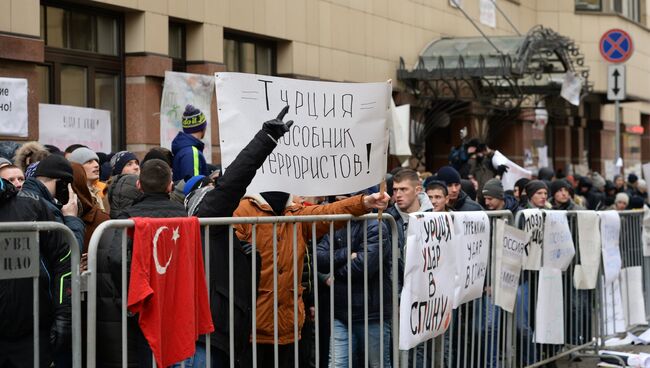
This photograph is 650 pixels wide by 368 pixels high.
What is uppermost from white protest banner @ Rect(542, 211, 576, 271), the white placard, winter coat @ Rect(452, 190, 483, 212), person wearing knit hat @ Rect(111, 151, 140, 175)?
the white placard

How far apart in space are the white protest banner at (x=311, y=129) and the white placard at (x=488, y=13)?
18845 millimetres

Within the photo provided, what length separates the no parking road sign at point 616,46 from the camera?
21469mm

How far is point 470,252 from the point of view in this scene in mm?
8617

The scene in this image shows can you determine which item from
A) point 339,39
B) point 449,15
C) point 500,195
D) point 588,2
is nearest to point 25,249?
point 500,195

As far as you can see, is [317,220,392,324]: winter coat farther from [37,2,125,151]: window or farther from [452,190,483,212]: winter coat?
[37,2,125,151]: window

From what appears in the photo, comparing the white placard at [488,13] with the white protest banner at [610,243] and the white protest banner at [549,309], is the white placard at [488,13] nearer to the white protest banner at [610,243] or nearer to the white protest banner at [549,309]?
the white protest banner at [610,243]

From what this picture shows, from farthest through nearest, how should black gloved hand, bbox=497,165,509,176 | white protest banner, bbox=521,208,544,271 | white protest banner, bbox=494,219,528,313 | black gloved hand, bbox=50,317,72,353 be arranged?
black gloved hand, bbox=497,165,509,176 → white protest banner, bbox=521,208,544,271 → white protest banner, bbox=494,219,528,313 → black gloved hand, bbox=50,317,72,353

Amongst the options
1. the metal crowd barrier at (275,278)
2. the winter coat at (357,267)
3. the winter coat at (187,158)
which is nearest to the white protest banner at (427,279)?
the metal crowd barrier at (275,278)

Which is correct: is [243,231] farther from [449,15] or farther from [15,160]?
[449,15]

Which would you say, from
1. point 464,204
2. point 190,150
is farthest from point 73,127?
point 464,204

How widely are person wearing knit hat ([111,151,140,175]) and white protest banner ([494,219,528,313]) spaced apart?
9.19 feet

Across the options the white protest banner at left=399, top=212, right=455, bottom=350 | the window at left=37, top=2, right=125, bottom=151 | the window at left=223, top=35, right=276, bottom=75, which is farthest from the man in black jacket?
the window at left=223, top=35, right=276, bottom=75

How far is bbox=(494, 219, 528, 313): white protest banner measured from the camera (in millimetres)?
9305

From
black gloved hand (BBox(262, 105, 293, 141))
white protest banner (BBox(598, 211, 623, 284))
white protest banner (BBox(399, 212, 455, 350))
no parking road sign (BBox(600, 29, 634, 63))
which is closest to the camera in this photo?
black gloved hand (BBox(262, 105, 293, 141))
